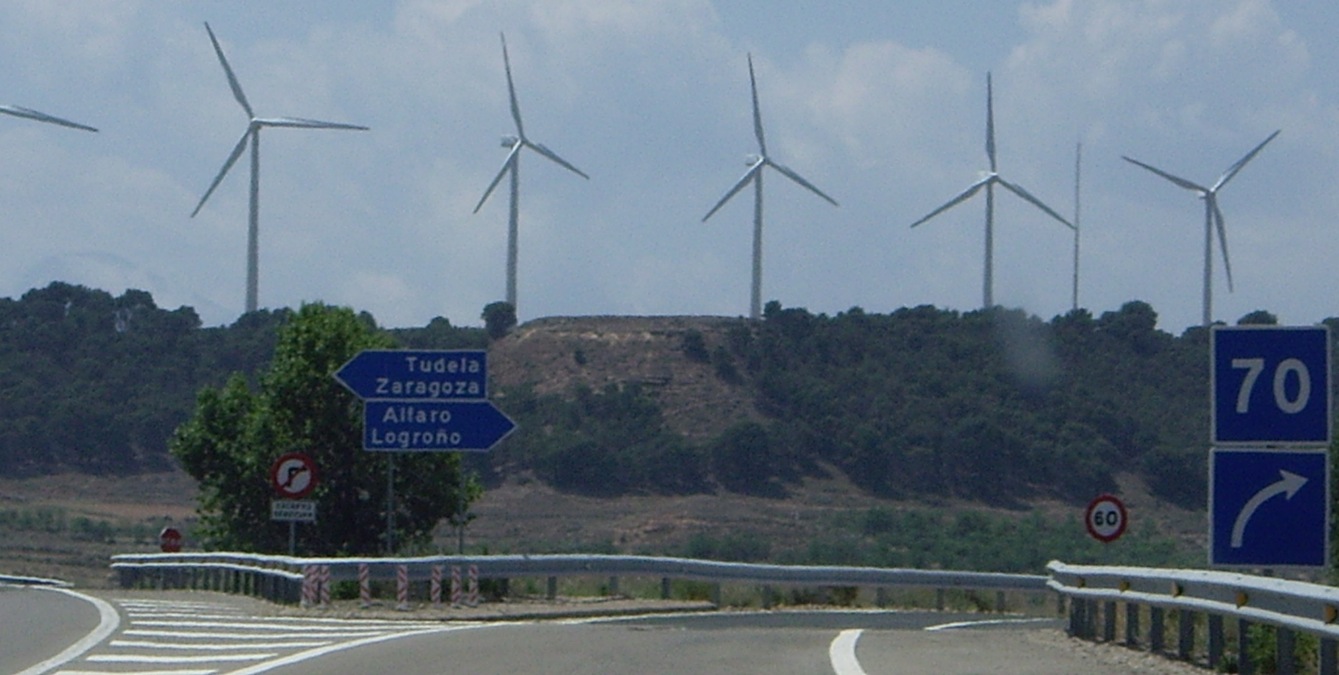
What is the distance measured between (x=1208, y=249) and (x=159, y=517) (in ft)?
135

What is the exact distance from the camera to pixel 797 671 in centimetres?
1542

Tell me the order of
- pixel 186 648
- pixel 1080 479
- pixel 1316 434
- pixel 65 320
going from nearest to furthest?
1. pixel 1316 434
2. pixel 186 648
3. pixel 1080 479
4. pixel 65 320

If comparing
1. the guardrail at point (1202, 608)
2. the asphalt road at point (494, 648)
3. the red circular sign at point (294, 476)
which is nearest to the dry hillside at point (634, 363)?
the red circular sign at point (294, 476)

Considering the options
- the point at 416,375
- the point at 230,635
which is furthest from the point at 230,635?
the point at 416,375

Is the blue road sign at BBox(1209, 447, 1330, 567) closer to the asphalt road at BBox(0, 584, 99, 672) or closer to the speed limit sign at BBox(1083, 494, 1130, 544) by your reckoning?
the asphalt road at BBox(0, 584, 99, 672)

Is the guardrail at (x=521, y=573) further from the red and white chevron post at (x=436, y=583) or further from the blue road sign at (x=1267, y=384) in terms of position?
the blue road sign at (x=1267, y=384)

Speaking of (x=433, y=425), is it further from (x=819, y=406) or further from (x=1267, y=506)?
(x=819, y=406)

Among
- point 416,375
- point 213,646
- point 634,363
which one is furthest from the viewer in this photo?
point 634,363

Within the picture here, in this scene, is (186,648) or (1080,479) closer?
(186,648)

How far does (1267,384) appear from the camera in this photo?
46.1ft

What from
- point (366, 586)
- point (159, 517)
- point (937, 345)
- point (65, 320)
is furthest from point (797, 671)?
point (65, 320)

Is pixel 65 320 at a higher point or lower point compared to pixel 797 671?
higher

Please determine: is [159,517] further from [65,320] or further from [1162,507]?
[65,320]

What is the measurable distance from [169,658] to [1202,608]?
825cm
